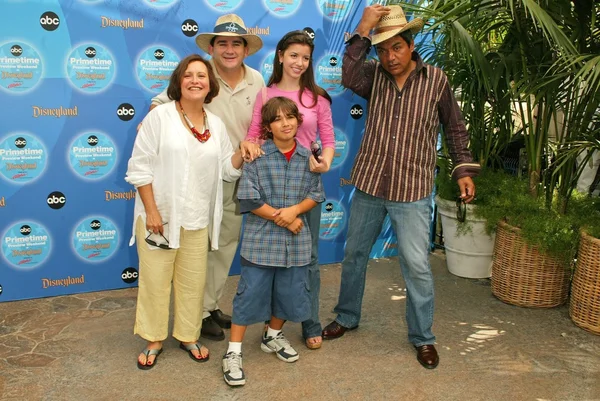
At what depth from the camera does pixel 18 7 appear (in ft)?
12.3

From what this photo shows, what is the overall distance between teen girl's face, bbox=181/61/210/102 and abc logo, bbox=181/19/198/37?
4.24ft

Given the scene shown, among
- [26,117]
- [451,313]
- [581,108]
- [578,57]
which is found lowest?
[451,313]

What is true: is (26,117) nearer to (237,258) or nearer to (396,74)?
(237,258)

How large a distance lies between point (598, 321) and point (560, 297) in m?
0.46

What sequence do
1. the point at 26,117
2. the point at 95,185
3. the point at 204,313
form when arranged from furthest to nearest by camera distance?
the point at 95,185
the point at 26,117
the point at 204,313

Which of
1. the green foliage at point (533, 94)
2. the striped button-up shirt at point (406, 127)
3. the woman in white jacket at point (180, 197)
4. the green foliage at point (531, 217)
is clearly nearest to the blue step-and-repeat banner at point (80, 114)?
the woman in white jacket at point (180, 197)

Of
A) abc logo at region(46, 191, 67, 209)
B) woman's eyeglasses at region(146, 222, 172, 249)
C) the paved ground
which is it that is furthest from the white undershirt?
abc logo at region(46, 191, 67, 209)

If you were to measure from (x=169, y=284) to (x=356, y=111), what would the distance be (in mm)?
2299

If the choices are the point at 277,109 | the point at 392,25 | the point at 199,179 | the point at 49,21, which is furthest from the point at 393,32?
the point at 49,21

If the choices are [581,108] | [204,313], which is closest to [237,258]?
[204,313]

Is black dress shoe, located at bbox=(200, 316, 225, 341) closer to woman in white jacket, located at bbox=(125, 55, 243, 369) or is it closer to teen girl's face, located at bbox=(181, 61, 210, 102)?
woman in white jacket, located at bbox=(125, 55, 243, 369)

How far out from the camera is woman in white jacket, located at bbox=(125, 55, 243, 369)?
2.97 metres

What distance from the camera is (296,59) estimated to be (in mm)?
3064

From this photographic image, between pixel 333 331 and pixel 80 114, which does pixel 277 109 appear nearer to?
pixel 333 331
